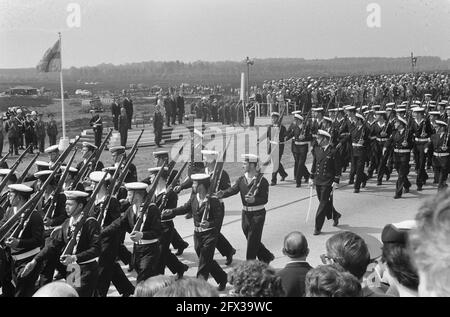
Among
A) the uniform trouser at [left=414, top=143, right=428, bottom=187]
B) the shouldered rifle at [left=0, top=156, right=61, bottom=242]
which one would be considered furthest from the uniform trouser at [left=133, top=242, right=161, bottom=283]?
the uniform trouser at [left=414, top=143, right=428, bottom=187]

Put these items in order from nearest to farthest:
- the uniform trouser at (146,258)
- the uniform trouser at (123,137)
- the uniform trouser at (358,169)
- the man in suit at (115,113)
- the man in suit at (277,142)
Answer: the uniform trouser at (146,258) → the uniform trouser at (358,169) → the man in suit at (277,142) → the uniform trouser at (123,137) → the man in suit at (115,113)

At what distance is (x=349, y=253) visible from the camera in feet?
12.4

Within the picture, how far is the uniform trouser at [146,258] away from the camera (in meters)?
6.22

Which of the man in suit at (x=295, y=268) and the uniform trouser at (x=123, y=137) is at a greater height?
the man in suit at (x=295, y=268)

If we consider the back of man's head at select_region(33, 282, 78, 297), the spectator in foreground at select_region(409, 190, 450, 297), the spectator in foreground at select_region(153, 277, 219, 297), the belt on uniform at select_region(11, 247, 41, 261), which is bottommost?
the belt on uniform at select_region(11, 247, 41, 261)

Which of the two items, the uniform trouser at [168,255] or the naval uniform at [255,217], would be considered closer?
the uniform trouser at [168,255]

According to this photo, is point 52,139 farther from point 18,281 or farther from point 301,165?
point 18,281

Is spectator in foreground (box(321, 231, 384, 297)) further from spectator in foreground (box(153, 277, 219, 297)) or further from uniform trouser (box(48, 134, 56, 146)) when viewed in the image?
uniform trouser (box(48, 134, 56, 146))

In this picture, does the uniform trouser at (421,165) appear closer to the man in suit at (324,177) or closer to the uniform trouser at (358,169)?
the uniform trouser at (358,169)

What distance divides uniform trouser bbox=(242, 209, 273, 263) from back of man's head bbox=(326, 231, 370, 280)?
3501mm

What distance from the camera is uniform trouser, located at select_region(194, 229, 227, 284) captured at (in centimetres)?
675

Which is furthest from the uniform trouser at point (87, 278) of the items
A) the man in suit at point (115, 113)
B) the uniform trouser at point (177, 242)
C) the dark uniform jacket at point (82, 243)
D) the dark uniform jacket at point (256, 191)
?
the man in suit at point (115, 113)

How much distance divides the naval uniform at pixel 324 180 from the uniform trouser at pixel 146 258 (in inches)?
132

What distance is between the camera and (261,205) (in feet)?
24.8
